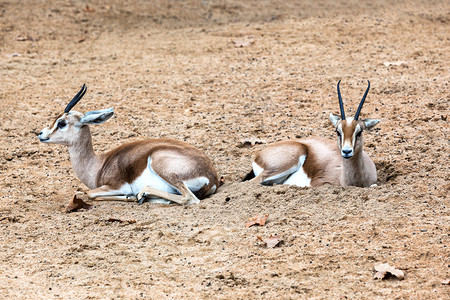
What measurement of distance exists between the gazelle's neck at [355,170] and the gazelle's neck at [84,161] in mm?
2725

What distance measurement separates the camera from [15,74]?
10.9m

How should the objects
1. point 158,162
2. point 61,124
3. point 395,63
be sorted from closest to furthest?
point 158,162 → point 61,124 → point 395,63

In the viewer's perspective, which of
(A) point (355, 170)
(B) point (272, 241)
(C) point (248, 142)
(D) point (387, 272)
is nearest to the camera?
(D) point (387, 272)

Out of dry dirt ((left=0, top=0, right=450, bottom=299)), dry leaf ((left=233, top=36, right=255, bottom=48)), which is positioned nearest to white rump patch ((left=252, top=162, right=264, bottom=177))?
dry dirt ((left=0, top=0, right=450, bottom=299))

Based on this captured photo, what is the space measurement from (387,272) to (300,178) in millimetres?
2522

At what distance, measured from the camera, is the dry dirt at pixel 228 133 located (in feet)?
15.1

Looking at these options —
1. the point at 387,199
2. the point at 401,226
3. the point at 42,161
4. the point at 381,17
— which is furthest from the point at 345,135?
the point at 381,17

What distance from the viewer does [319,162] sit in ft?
22.1

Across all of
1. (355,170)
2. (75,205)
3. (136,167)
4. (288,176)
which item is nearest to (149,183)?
(136,167)

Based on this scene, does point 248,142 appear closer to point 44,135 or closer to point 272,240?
point 44,135

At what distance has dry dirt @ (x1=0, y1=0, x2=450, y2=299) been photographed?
15.1 feet

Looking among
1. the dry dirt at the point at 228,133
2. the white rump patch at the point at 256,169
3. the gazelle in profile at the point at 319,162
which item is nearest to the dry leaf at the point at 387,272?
the dry dirt at the point at 228,133

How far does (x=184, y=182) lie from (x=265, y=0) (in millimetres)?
9687

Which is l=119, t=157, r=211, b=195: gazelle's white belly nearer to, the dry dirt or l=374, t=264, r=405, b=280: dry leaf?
the dry dirt
